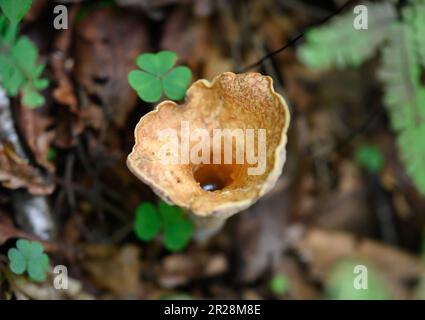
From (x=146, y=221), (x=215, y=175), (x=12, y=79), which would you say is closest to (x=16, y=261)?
(x=146, y=221)

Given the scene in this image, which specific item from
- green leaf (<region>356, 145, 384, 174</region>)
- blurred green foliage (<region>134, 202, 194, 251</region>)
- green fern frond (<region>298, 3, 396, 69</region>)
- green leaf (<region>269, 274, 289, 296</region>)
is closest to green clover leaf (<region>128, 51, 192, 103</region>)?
blurred green foliage (<region>134, 202, 194, 251</region>)

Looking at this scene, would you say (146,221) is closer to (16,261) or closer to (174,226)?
(174,226)

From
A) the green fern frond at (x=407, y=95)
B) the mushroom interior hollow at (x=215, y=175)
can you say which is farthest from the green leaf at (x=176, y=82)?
the green fern frond at (x=407, y=95)

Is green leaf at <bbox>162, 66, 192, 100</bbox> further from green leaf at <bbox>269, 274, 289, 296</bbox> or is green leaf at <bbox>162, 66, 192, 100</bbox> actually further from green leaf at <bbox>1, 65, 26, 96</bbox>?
green leaf at <bbox>269, 274, 289, 296</bbox>

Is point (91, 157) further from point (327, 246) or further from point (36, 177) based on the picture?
point (327, 246)

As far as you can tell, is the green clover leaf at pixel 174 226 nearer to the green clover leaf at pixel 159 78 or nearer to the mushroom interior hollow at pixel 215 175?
the mushroom interior hollow at pixel 215 175
